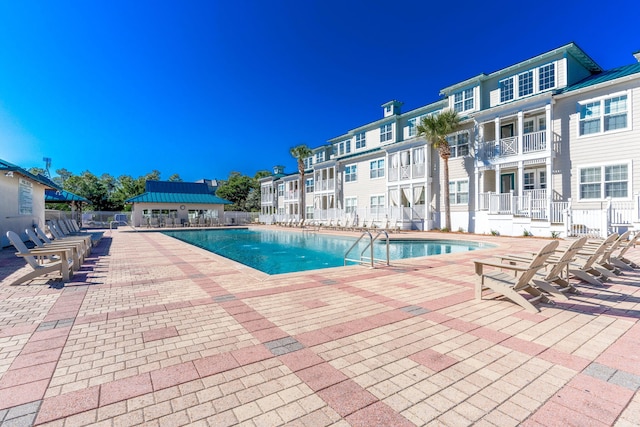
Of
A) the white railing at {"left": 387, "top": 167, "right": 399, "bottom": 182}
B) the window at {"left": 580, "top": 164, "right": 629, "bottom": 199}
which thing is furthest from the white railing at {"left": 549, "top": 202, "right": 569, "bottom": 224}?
the white railing at {"left": 387, "top": 167, "right": 399, "bottom": 182}

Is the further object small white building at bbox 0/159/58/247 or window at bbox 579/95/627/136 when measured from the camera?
window at bbox 579/95/627/136

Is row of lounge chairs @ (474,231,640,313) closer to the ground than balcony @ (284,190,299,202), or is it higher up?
closer to the ground

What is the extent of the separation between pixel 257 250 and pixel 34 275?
9.58m

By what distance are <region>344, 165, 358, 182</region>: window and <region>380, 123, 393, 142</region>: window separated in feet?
11.5

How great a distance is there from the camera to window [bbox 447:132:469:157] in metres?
20.2

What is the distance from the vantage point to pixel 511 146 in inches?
Answer: 682

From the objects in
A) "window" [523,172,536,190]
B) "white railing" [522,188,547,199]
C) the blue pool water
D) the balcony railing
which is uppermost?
the balcony railing

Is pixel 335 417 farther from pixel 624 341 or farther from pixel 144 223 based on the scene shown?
pixel 144 223

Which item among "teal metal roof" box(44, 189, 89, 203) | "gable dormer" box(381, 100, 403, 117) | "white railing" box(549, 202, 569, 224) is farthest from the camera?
"gable dormer" box(381, 100, 403, 117)

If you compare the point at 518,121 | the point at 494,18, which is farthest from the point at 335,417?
the point at 494,18

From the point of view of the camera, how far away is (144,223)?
32062 mm

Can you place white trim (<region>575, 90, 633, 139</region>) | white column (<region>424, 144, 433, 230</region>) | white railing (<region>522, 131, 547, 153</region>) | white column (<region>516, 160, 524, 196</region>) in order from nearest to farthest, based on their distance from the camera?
white trim (<region>575, 90, 633, 139</region>)
white railing (<region>522, 131, 547, 153</region>)
white column (<region>516, 160, 524, 196</region>)
white column (<region>424, 144, 433, 230</region>)

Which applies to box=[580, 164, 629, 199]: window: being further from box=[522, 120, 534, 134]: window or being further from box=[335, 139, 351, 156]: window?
box=[335, 139, 351, 156]: window

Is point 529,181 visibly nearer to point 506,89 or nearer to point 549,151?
point 549,151
